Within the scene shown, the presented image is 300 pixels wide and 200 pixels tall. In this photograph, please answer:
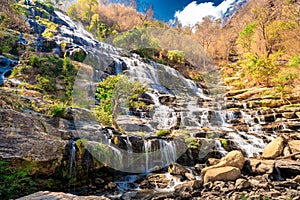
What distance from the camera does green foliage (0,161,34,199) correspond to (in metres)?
3.84

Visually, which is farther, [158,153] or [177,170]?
[158,153]

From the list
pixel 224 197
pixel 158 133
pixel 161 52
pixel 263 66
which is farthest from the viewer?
pixel 161 52

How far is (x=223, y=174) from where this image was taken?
19.5ft

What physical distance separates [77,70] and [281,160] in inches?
470

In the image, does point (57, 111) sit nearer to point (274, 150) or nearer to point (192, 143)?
point (192, 143)

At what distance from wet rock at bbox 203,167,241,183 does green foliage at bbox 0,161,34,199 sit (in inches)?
171

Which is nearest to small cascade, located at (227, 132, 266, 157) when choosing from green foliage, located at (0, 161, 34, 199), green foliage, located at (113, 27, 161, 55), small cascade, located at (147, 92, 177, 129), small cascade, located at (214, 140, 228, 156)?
small cascade, located at (214, 140, 228, 156)

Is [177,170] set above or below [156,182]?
above

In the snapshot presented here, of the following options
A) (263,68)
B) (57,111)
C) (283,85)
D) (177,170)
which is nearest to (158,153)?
(177,170)

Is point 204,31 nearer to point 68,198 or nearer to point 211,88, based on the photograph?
point 211,88

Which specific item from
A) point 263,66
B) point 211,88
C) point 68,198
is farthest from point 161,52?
point 68,198

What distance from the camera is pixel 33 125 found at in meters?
6.16

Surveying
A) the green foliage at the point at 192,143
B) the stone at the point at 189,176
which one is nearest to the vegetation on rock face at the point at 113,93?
the green foliage at the point at 192,143

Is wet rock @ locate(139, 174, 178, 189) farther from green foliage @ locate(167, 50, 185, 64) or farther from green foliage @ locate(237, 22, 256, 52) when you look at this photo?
green foliage @ locate(167, 50, 185, 64)
